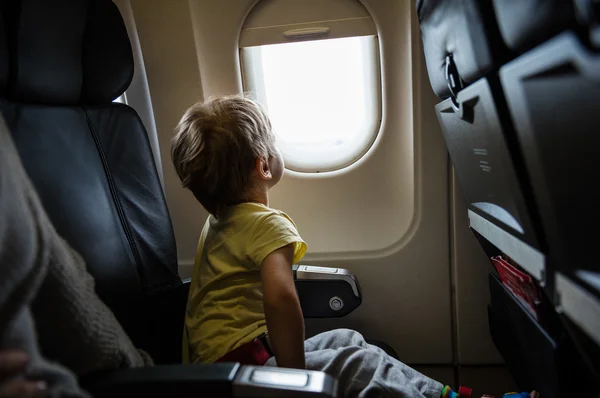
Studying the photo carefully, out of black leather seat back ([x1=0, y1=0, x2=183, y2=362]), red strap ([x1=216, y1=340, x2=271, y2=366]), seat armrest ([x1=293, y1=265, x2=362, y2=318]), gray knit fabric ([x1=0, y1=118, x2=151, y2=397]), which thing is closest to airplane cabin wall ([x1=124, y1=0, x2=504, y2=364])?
seat armrest ([x1=293, y1=265, x2=362, y2=318])

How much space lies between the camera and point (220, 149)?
130 cm

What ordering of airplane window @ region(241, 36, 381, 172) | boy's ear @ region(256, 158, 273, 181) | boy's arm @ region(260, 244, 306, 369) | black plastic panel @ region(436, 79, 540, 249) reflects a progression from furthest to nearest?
airplane window @ region(241, 36, 381, 172)
boy's ear @ region(256, 158, 273, 181)
boy's arm @ region(260, 244, 306, 369)
black plastic panel @ region(436, 79, 540, 249)

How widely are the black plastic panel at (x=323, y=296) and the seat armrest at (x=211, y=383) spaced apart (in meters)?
0.80

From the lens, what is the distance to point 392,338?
181 centimetres

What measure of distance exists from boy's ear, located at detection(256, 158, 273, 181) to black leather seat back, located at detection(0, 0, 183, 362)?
27 cm

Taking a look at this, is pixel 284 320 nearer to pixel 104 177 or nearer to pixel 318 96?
pixel 104 177

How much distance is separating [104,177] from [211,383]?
63 centimetres

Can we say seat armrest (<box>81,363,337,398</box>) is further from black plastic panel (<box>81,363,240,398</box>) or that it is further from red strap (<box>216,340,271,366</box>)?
red strap (<box>216,340,271,366</box>)

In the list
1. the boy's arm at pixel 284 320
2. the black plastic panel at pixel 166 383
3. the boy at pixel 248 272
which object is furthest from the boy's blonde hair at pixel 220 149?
the black plastic panel at pixel 166 383

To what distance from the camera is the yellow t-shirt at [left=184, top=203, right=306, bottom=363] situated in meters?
1.23

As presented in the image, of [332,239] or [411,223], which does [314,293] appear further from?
[411,223]

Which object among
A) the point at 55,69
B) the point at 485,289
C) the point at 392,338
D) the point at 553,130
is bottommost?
the point at 392,338

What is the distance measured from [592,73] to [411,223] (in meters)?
1.23

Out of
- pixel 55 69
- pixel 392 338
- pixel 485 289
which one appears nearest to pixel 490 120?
pixel 55 69
